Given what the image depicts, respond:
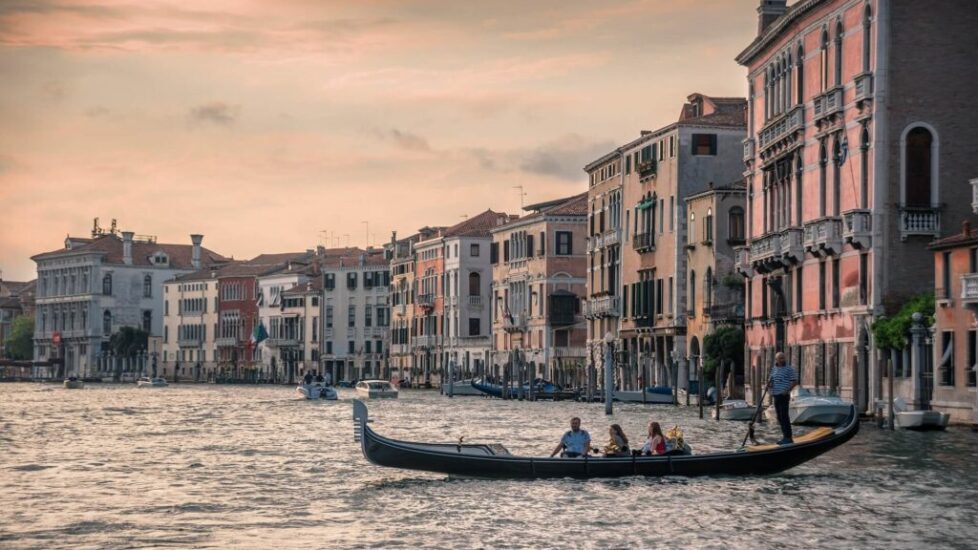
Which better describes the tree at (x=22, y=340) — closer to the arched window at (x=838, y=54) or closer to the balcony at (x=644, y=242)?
the balcony at (x=644, y=242)

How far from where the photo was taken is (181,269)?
15375cm

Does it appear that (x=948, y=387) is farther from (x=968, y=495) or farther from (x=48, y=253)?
(x=48, y=253)

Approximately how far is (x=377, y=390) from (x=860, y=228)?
138ft

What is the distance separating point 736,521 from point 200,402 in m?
54.0

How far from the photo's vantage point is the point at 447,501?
23.9 metres

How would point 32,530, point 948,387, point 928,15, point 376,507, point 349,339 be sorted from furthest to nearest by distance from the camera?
point 349,339
point 928,15
point 948,387
point 376,507
point 32,530

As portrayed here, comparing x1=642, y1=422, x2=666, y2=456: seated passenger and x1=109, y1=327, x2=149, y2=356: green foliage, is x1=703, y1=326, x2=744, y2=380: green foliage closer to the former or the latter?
x1=642, y1=422, x2=666, y2=456: seated passenger

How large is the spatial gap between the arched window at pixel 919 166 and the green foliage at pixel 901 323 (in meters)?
2.29

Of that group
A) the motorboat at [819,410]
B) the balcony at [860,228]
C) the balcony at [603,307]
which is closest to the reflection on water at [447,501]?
the motorboat at [819,410]

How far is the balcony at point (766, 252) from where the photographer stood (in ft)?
164

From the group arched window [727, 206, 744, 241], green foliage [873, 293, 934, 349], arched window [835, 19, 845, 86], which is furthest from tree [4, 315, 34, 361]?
green foliage [873, 293, 934, 349]

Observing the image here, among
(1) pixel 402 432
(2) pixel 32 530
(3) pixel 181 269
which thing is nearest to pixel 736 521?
(2) pixel 32 530

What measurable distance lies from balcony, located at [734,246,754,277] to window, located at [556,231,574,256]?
109 feet

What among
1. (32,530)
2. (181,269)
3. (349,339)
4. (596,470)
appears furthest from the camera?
(181,269)
